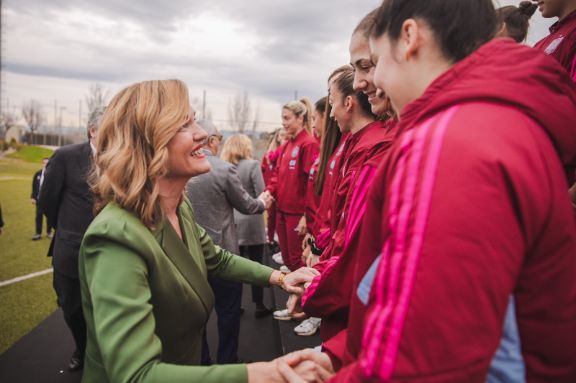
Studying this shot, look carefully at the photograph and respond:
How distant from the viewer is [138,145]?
5.71 ft

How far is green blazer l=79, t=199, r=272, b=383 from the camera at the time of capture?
1299mm

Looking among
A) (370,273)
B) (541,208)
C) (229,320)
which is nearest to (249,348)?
(229,320)

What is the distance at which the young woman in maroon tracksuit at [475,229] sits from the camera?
0.72 metres

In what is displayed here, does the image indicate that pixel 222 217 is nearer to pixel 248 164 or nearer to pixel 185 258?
pixel 248 164

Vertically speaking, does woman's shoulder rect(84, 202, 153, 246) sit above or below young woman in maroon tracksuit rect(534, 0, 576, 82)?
below

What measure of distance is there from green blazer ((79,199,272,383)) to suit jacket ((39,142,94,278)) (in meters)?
2.40

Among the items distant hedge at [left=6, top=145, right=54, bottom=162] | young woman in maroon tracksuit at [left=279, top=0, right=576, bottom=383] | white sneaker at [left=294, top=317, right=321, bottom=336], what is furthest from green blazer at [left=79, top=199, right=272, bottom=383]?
distant hedge at [left=6, top=145, right=54, bottom=162]

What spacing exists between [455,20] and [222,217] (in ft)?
11.1

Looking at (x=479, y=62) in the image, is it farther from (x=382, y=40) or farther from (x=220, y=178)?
(x=220, y=178)

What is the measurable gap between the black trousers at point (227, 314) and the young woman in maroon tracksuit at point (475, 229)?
301 cm

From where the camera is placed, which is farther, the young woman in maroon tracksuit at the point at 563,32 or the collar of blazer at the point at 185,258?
the young woman in maroon tracksuit at the point at 563,32

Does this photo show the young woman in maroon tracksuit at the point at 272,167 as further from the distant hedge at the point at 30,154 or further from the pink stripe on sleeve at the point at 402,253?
the distant hedge at the point at 30,154

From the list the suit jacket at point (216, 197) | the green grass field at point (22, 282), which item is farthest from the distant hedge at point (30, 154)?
the suit jacket at point (216, 197)

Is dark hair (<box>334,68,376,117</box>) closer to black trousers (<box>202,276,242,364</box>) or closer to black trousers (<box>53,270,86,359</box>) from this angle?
black trousers (<box>202,276,242,364</box>)
